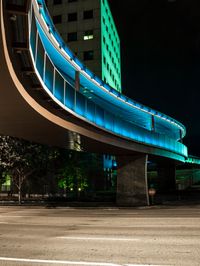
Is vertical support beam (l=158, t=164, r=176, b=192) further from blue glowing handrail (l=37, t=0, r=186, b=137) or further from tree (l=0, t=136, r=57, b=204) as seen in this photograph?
tree (l=0, t=136, r=57, b=204)

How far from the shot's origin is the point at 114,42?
82438 millimetres

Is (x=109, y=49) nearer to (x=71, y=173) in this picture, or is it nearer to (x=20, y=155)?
(x=71, y=173)

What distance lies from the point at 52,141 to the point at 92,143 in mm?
3018

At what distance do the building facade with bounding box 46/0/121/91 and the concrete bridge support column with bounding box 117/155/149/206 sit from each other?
3666 cm

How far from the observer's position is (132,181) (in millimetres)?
32219

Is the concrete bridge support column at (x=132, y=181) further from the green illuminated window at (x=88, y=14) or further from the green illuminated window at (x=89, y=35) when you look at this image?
the green illuminated window at (x=88, y=14)

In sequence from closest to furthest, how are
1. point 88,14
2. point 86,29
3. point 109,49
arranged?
1. point 86,29
2. point 88,14
3. point 109,49

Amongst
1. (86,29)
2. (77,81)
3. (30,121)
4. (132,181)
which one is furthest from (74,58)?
(86,29)

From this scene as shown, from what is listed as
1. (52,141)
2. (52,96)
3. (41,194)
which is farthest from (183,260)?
(41,194)

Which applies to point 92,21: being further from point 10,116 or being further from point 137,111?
point 10,116

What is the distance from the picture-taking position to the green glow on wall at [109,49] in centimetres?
7019

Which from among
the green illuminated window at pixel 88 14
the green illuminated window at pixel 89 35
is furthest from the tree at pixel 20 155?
the green illuminated window at pixel 88 14

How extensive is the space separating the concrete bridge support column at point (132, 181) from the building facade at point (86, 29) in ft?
120

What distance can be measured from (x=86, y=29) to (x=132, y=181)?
4438 centimetres
